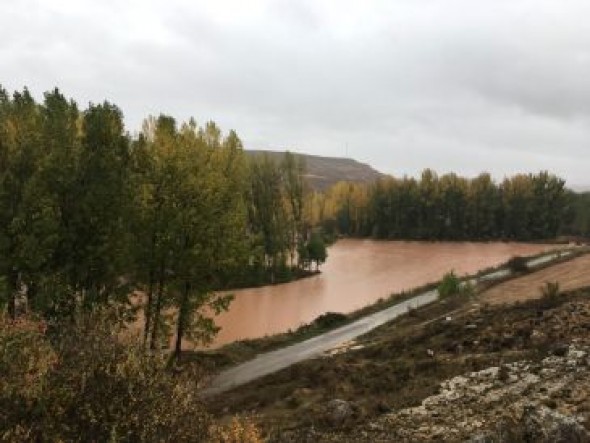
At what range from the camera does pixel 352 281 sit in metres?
81.9

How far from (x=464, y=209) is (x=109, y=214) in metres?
120

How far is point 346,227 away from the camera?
488 feet

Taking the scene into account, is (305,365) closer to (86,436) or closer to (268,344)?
(268,344)

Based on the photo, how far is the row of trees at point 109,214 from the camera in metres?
27.6

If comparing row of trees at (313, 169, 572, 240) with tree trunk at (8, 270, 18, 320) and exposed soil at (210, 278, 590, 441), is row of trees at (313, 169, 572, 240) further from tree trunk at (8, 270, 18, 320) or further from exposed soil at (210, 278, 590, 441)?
tree trunk at (8, 270, 18, 320)

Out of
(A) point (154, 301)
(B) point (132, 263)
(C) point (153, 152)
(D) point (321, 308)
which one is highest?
(C) point (153, 152)

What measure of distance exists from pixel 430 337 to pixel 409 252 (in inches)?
3437

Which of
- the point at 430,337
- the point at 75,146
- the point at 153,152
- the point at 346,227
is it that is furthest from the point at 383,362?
the point at 346,227

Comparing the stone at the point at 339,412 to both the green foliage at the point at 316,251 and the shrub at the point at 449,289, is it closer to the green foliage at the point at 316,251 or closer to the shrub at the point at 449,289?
the shrub at the point at 449,289

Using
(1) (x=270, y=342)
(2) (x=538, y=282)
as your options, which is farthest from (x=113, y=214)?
(2) (x=538, y=282)

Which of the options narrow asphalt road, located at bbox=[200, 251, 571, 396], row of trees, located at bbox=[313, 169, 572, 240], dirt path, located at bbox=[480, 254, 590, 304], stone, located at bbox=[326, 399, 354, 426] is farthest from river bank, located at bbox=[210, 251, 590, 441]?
row of trees, located at bbox=[313, 169, 572, 240]

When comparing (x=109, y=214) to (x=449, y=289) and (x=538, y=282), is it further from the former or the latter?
(x=538, y=282)

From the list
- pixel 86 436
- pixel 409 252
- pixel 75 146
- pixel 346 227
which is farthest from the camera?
pixel 346 227

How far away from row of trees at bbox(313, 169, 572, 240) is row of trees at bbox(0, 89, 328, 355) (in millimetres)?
108415
